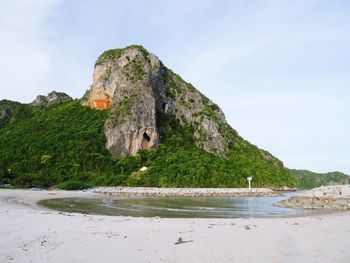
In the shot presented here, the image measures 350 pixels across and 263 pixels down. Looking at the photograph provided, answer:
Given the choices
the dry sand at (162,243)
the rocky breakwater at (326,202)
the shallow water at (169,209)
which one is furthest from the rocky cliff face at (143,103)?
the dry sand at (162,243)

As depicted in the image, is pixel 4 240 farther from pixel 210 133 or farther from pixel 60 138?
pixel 210 133

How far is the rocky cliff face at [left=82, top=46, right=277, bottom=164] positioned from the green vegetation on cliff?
8.52 ft

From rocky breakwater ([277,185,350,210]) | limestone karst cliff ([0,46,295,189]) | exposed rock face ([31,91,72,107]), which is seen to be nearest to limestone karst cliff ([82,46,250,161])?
limestone karst cliff ([0,46,295,189])

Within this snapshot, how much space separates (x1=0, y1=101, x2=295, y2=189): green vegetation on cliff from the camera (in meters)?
61.3

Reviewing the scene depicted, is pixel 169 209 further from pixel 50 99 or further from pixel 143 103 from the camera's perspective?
pixel 50 99

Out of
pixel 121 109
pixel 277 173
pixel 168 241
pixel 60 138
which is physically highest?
pixel 121 109

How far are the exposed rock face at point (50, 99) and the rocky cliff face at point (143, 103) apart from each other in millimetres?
20261

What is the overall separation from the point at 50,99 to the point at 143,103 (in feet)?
146

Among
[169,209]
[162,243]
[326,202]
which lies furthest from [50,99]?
[162,243]

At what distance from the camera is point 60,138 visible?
73562 mm

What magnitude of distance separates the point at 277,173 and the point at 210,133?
18.8 metres

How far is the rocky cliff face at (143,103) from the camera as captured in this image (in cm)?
7625

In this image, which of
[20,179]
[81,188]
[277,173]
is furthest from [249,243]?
[277,173]

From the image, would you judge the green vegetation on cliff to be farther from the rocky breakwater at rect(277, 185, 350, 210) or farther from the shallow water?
the rocky breakwater at rect(277, 185, 350, 210)
